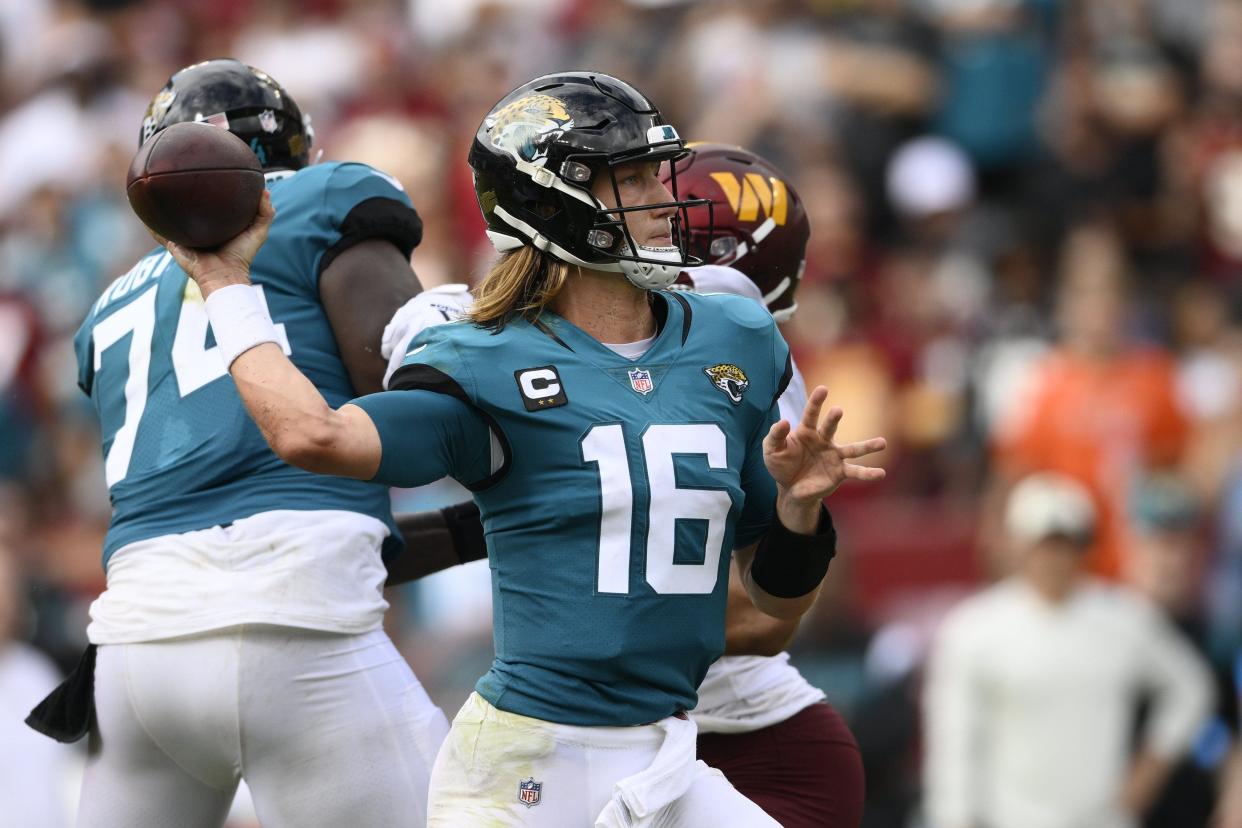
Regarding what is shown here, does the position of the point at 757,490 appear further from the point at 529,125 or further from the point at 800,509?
the point at 529,125

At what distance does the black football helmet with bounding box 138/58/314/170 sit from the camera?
4.53 meters

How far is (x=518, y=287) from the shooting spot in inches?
156

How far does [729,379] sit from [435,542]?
1098 millimetres

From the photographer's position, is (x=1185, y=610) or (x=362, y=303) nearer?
(x=362, y=303)

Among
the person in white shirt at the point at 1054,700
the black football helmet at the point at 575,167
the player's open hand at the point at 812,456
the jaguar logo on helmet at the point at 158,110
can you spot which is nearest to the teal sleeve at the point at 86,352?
the jaguar logo on helmet at the point at 158,110

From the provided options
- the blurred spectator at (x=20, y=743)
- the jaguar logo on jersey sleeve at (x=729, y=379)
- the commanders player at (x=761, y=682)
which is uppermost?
the jaguar logo on jersey sleeve at (x=729, y=379)

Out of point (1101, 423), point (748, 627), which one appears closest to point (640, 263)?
point (748, 627)

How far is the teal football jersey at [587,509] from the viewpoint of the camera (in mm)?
3736

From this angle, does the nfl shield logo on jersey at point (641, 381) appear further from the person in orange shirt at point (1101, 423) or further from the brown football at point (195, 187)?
the person in orange shirt at point (1101, 423)

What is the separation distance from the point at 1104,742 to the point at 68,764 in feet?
14.8

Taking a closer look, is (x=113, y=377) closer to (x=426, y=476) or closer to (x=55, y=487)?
(x=426, y=476)

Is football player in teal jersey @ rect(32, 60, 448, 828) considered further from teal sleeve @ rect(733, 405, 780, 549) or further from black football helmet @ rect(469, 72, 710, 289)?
teal sleeve @ rect(733, 405, 780, 549)

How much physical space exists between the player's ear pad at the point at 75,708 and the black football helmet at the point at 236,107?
3.99ft

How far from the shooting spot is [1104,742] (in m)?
8.09
